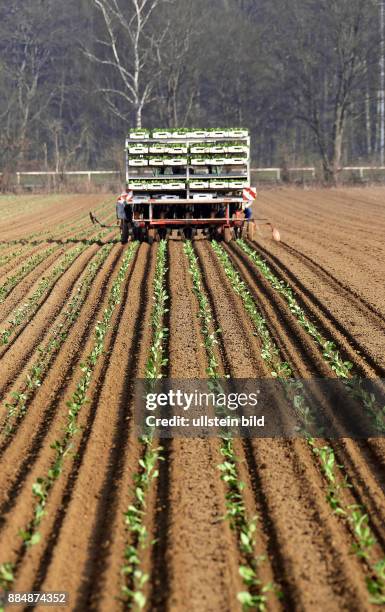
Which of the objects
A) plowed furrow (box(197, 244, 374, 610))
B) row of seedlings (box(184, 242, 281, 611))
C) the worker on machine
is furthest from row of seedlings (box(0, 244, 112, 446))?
the worker on machine

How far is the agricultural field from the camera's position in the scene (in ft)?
15.3

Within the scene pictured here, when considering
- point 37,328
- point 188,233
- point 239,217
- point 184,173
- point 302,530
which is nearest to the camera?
point 302,530

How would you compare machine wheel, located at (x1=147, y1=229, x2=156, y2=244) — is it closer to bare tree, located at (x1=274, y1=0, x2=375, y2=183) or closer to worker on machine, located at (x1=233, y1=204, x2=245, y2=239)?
worker on machine, located at (x1=233, y1=204, x2=245, y2=239)

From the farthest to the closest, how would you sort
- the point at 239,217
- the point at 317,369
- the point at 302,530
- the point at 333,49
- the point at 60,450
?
the point at 333,49 < the point at 239,217 < the point at 317,369 < the point at 60,450 < the point at 302,530

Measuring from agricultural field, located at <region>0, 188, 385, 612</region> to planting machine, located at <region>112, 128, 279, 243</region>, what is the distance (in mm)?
3067

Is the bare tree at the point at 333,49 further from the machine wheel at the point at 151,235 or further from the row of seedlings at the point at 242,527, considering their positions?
the row of seedlings at the point at 242,527

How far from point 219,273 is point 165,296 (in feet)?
6.86

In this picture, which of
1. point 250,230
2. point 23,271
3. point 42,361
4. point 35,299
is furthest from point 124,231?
point 42,361

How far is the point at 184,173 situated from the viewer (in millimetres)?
16844

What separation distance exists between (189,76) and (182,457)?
2296 inches

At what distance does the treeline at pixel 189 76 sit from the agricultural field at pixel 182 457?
39.1 m

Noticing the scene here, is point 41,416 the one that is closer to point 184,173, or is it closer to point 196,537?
point 196,537

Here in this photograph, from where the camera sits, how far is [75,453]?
6426mm

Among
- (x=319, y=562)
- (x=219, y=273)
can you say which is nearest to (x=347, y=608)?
(x=319, y=562)
